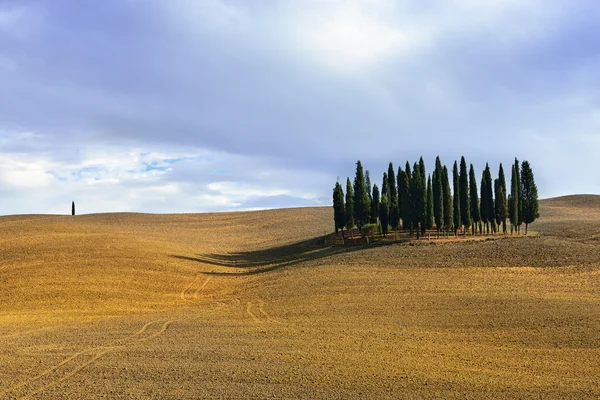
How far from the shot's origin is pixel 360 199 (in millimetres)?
63531

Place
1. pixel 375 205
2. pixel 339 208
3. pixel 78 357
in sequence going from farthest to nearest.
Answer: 1. pixel 375 205
2. pixel 339 208
3. pixel 78 357

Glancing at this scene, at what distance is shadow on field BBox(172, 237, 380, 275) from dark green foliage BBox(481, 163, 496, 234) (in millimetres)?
20897

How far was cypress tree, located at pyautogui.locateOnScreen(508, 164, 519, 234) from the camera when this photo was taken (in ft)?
219

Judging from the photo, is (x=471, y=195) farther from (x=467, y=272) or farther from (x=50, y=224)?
(x=50, y=224)

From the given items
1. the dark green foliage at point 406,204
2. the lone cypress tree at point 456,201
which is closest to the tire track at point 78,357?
the dark green foliage at point 406,204

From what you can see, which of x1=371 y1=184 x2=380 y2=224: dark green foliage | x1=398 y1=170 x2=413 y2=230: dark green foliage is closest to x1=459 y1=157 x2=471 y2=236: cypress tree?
x1=398 y1=170 x2=413 y2=230: dark green foliage

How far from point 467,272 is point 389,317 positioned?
1358 centimetres

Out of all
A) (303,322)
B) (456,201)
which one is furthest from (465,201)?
(303,322)

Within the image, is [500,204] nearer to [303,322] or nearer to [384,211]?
[384,211]

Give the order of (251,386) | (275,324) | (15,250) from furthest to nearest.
Answer: (15,250)
(275,324)
(251,386)

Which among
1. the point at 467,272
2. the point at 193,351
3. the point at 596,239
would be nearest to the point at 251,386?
the point at 193,351

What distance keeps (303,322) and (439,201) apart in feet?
128

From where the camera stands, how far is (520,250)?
41.4 meters

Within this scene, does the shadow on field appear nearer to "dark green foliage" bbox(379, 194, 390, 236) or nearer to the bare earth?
the bare earth
